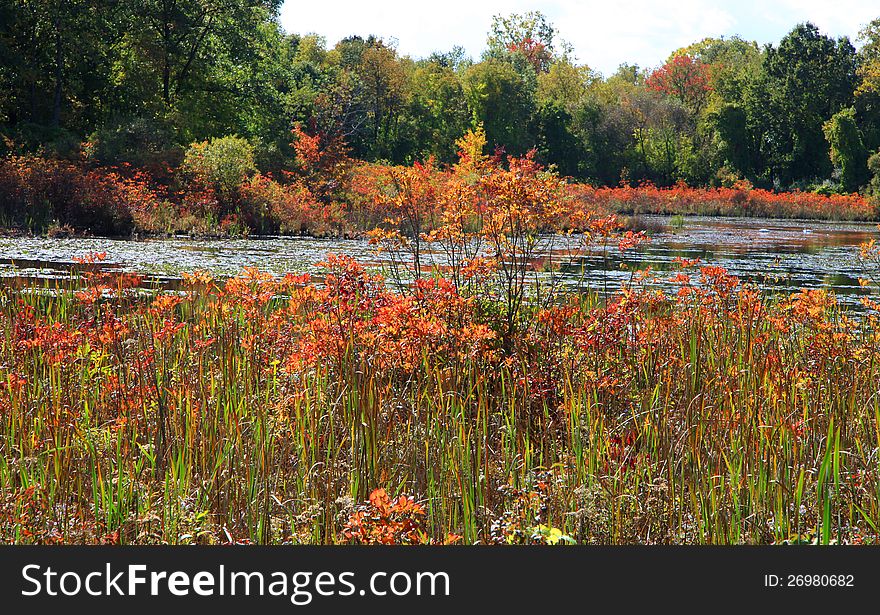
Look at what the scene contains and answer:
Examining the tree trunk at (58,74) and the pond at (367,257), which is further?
the tree trunk at (58,74)

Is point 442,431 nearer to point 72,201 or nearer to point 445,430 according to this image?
point 445,430

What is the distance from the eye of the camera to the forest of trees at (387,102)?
30.1m

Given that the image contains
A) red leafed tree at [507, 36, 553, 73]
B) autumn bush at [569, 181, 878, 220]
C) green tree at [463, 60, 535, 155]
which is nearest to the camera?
autumn bush at [569, 181, 878, 220]

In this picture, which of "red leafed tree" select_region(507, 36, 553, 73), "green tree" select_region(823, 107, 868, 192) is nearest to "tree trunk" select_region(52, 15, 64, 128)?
"green tree" select_region(823, 107, 868, 192)

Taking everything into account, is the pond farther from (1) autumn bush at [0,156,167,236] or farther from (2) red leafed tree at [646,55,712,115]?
(2) red leafed tree at [646,55,712,115]

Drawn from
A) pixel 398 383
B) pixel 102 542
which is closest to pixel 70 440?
pixel 102 542

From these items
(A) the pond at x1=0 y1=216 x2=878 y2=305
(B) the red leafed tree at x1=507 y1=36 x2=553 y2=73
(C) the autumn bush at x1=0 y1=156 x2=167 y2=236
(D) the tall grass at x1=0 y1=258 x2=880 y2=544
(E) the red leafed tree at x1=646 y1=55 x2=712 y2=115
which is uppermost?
(B) the red leafed tree at x1=507 y1=36 x2=553 y2=73

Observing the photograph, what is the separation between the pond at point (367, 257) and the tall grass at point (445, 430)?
4539 millimetres

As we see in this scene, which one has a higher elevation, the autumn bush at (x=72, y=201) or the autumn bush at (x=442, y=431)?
the autumn bush at (x=72, y=201)

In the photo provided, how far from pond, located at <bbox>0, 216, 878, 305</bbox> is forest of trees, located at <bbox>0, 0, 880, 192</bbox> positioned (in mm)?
8782

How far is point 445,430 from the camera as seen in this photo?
370 centimetres

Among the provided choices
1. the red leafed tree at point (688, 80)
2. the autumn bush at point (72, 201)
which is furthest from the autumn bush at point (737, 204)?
the red leafed tree at point (688, 80)

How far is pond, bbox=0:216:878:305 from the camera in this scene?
12141 mm

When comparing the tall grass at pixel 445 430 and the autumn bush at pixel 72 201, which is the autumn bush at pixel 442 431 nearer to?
the tall grass at pixel 445 430
